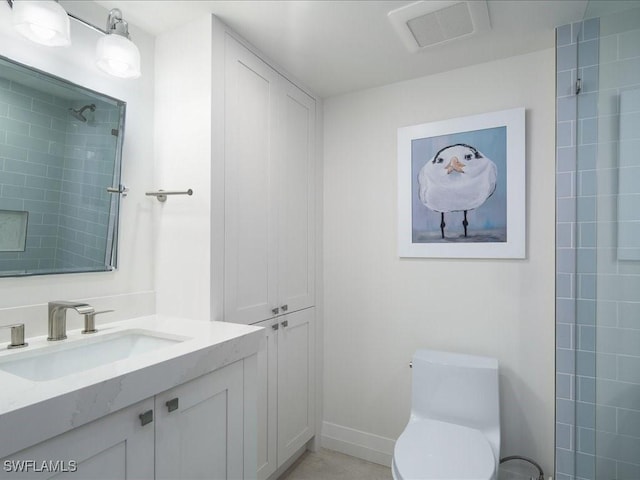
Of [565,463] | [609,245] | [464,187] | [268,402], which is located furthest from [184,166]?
[565,463]

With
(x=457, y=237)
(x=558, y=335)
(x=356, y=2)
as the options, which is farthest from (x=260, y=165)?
(x=558, y=335)

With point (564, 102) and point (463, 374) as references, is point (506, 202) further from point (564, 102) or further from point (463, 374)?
point (463, 374)

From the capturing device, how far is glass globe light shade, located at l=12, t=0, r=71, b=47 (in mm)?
1137

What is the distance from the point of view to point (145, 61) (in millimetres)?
1691

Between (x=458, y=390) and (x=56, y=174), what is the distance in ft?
6.50

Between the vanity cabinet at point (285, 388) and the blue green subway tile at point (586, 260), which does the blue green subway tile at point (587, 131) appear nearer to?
the blue green subway tile at point (586, 260)

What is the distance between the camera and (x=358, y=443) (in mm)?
2275

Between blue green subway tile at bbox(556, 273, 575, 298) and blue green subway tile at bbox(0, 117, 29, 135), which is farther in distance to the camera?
blue green subway tile at bbox(556, 273, 575, 298)

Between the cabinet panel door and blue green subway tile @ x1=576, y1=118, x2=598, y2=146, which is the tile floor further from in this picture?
blue green subway tile @ x1=576, y1=118, x2=598, y2=146

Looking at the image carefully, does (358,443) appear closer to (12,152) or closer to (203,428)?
(203,428)

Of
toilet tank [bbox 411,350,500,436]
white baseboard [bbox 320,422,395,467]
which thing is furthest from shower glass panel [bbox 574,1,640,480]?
white baseboard [bbox 320,422,395,467]

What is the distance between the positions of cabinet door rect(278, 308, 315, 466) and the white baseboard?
0.15m

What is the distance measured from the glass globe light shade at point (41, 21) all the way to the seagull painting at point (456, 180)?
1741 mm

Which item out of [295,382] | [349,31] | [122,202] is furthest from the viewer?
[295,382]
